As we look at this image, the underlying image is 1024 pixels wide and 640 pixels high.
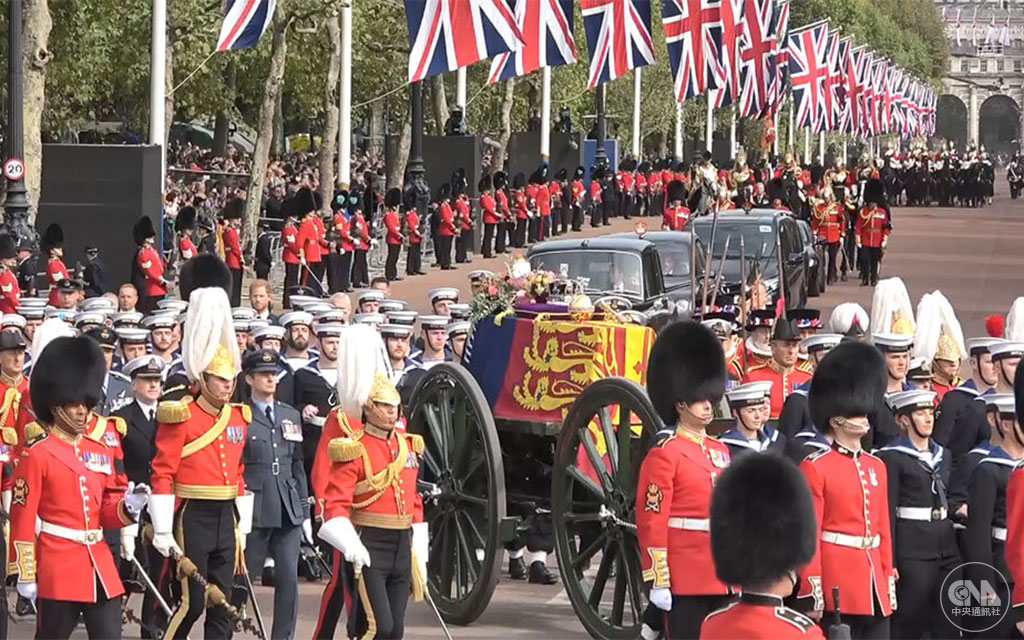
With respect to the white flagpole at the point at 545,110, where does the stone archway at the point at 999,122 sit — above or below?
above

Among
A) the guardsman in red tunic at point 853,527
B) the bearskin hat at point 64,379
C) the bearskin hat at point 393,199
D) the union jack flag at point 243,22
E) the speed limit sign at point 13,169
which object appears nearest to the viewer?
the guardsman in red tunic at point 853,527

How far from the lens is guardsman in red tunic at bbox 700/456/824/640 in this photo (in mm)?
5957

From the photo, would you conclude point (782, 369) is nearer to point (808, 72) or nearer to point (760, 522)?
point (760, 522)

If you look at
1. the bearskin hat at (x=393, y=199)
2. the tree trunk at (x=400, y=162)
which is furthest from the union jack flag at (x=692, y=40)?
the tree trunk at (x=400, y=162)

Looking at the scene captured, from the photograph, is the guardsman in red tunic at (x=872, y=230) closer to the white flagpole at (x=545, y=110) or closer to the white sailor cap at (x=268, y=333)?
the white flagpole at (x=545, y=110)

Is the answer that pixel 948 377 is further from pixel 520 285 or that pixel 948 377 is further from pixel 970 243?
pixel 970 243

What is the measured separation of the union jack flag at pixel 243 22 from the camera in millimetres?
23656

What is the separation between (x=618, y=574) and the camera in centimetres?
1070

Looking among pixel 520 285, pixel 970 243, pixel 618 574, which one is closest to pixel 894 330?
pixel 520 285

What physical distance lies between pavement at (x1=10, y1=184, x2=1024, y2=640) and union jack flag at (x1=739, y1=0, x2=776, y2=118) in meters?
3.75

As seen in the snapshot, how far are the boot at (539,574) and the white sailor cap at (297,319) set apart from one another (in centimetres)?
Answer: 189

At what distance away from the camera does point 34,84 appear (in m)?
25.6

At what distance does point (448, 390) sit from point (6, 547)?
2411mm

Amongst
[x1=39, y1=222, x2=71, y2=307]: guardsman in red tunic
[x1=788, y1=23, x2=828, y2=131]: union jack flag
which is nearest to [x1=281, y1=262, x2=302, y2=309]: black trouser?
[x1=39, y1=222, x2=71, y2=307]: guardsman in red tunic
